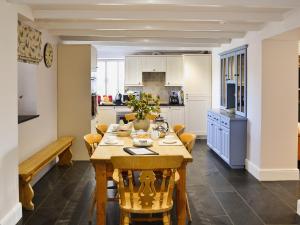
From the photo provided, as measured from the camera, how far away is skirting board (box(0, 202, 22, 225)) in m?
3.49

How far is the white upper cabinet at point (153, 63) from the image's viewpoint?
9297mm

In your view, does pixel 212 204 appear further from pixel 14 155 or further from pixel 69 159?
pixel 69 159

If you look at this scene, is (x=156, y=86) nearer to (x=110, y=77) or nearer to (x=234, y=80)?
(x=110, y=77)

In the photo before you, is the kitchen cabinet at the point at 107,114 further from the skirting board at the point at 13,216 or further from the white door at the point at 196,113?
the skirting board at the point at 13,216

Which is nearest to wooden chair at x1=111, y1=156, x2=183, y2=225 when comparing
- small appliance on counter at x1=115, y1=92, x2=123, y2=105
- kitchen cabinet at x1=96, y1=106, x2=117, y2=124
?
kitchen cabinet at x1=96, y1=106, x2=117, y2=124

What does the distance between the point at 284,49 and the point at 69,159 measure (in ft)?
13.0

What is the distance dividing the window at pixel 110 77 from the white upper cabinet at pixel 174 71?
1418 millimetres

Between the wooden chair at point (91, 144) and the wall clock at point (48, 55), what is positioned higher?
the wall clock at point (48, 55)

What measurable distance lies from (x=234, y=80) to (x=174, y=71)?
2728 millimetres

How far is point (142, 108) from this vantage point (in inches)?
188

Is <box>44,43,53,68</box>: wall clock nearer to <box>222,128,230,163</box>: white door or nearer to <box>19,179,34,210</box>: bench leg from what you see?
<box>19,179,34,210</box>: bench leg

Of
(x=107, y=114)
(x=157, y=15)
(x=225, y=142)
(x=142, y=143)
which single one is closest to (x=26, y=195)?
(x=142, y=143)

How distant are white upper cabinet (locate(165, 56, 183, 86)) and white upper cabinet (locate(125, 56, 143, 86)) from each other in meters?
0.72

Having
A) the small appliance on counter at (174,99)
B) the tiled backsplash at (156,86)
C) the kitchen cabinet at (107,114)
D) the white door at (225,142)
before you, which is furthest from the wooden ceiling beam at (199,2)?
the tiled backsplash at (156,86)
